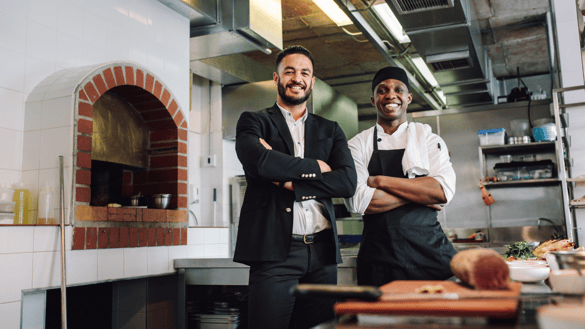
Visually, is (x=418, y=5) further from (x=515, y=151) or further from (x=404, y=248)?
(x=515, y=151)

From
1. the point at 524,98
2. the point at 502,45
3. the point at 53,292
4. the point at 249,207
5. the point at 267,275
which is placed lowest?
the point at 53,292

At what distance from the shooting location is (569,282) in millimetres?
854

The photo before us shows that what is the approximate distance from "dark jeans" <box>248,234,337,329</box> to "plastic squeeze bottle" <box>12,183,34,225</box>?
67.8 inches

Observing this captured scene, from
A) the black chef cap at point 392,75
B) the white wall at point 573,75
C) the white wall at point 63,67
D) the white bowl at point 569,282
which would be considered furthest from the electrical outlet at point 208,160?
the white bowl at point 569,282

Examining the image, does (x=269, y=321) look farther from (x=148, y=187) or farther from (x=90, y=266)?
(x=148, y=187)

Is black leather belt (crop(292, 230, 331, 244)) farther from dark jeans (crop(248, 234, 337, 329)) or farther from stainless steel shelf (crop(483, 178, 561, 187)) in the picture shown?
stainless steel shelf (crop(483, 178, 561, 187))

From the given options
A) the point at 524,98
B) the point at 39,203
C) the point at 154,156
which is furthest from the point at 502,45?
the point at 39,203

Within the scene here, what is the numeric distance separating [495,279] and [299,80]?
1.16 meters

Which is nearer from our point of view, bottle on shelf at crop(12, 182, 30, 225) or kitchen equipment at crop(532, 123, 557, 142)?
bottle on shelf at crop(12, 182, 30, 225)

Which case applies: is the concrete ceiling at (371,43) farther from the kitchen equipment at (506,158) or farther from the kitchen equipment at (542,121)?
the kitchen equipment at (506,158)

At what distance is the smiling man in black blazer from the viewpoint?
1.60m

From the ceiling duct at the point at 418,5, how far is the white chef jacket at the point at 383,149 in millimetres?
1964

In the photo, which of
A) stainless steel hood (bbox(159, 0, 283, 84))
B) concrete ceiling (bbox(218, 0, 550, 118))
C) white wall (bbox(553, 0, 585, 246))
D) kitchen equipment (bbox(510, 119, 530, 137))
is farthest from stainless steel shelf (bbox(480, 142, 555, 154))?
stainless steel hood (bbox(159, 0, 283, 84))

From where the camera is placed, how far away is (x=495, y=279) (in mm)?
803
